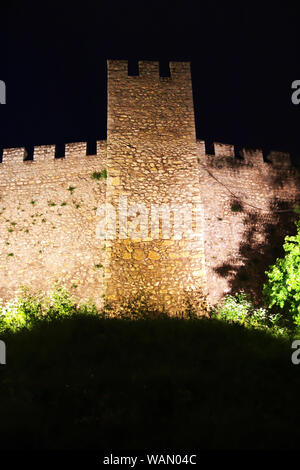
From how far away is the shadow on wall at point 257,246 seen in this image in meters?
14.4

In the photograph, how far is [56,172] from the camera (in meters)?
15.8

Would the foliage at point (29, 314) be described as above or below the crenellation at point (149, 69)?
below

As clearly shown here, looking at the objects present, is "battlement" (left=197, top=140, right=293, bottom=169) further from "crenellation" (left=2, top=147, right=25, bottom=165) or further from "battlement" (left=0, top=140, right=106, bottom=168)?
"crenellation" (left=2, top=147, right=25, bottom=165)

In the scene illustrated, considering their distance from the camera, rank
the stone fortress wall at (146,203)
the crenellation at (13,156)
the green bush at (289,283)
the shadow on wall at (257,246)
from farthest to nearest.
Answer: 1. the crenellation at (13,156)
2. the shadow on wall at (257,246)
3. the green bush at (289,283)
4. the stone fortress wall at (146,203)

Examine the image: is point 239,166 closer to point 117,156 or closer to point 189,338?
point 117,156

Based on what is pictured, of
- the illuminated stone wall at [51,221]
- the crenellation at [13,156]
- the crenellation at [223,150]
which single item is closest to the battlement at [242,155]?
the crenellation at [223,150]

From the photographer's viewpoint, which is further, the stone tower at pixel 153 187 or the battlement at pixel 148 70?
the battlement at pixel 148 70

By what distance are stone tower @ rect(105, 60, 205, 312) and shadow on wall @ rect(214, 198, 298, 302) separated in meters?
6.05

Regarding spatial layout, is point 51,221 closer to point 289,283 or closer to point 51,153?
point 51,153

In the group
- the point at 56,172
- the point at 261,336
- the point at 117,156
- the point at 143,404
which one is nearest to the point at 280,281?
the point at 261,336

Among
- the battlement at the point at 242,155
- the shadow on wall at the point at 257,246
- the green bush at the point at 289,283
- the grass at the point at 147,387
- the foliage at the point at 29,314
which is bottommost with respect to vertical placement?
the grass at the point at 147,387

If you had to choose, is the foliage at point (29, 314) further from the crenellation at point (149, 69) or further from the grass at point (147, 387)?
the crenellation at point (149, 69)

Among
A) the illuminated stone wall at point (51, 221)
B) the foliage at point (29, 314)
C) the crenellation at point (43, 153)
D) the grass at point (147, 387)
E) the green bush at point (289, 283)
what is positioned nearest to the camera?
the grass at point (147, 387)

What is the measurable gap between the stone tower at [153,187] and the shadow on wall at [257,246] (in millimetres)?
6047
